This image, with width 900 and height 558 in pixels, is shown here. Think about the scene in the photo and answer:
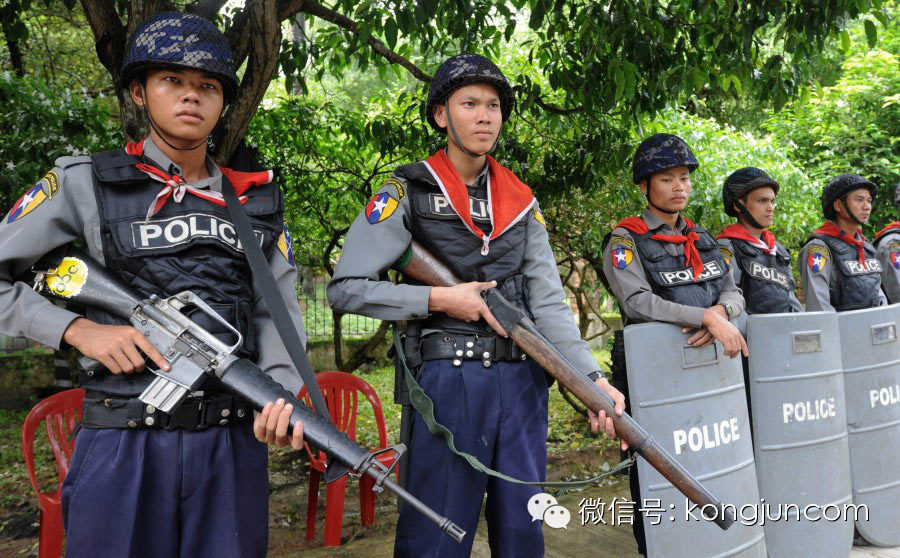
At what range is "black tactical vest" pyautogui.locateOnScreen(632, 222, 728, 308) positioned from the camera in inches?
147

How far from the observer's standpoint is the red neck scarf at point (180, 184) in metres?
2.13

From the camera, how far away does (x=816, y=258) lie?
5.03m

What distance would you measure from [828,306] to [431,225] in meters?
3.36

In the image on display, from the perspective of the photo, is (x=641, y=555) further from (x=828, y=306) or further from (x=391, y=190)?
(x=391, y=190)

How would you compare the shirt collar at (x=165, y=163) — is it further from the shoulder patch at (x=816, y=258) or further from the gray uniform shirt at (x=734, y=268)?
the shoulder patch at (x=816, y=258)

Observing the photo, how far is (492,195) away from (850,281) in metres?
3.55

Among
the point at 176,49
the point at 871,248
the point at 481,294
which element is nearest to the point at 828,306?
the point at 871,248

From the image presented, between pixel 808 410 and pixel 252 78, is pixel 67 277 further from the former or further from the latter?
pixel 808 410

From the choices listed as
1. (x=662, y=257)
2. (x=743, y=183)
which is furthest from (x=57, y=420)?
(x=743, y=183)

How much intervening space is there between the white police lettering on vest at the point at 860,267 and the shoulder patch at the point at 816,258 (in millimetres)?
250

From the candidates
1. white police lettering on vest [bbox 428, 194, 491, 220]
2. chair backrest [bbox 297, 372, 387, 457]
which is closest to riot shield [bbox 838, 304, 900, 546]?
white police lettering on vest [bbox 428, 194, 491, 220]

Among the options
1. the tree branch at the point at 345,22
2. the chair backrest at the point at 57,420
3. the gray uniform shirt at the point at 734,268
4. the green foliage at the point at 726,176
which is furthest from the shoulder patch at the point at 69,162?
the green foliage at the point at 726,176

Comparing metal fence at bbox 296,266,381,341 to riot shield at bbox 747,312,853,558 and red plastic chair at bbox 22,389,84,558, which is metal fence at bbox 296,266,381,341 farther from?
riot shield at bbox 747,312,853,558

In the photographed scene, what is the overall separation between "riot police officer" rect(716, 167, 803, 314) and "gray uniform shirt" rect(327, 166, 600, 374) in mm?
2083
